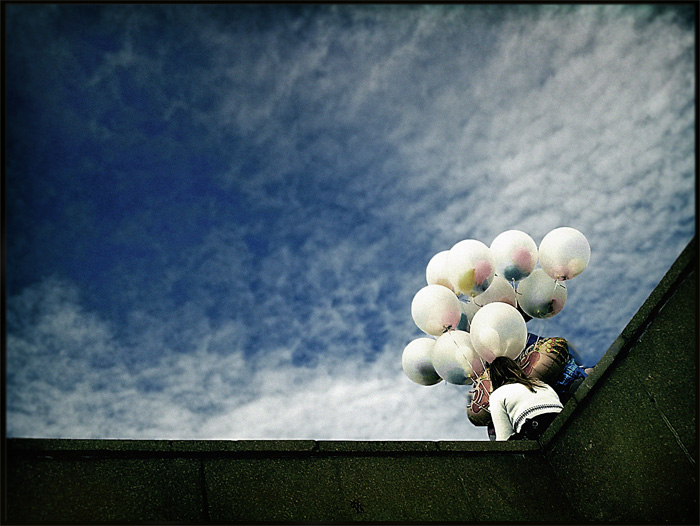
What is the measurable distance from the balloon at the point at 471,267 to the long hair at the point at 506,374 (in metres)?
0.56

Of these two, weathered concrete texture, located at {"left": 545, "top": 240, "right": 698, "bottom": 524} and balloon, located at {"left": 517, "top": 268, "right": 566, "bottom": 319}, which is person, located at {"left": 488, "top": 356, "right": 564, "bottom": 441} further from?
balloon, located at {"left": 517, "top": 268, "right": 566, "bottom": 319}

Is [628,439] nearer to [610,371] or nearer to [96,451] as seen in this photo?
[610,371]

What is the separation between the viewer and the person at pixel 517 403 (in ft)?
10.7

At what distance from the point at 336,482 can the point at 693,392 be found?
5.70 feet

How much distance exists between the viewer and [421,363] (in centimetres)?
420

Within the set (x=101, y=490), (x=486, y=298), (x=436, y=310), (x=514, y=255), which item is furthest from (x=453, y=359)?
(x=101, y=490)

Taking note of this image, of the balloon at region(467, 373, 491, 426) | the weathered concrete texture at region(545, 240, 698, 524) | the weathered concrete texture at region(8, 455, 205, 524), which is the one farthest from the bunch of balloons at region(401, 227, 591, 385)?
the weathered concrete texture at region(8, 455, 205, 524)

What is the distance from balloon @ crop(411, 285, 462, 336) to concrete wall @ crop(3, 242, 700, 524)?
38.5 inches

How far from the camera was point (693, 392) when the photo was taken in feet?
8.09

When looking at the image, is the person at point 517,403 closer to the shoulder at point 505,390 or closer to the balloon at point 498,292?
the shoulder at point 505,390

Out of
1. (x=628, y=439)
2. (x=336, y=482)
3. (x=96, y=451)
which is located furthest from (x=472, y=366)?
(x=96, y=451)

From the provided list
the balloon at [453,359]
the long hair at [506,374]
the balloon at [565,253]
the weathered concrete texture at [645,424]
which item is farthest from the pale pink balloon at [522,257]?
the weathered concrete texture at [645,424]

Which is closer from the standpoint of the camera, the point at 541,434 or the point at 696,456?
the point at 696,456

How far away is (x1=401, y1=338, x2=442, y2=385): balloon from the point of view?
4188 mm
